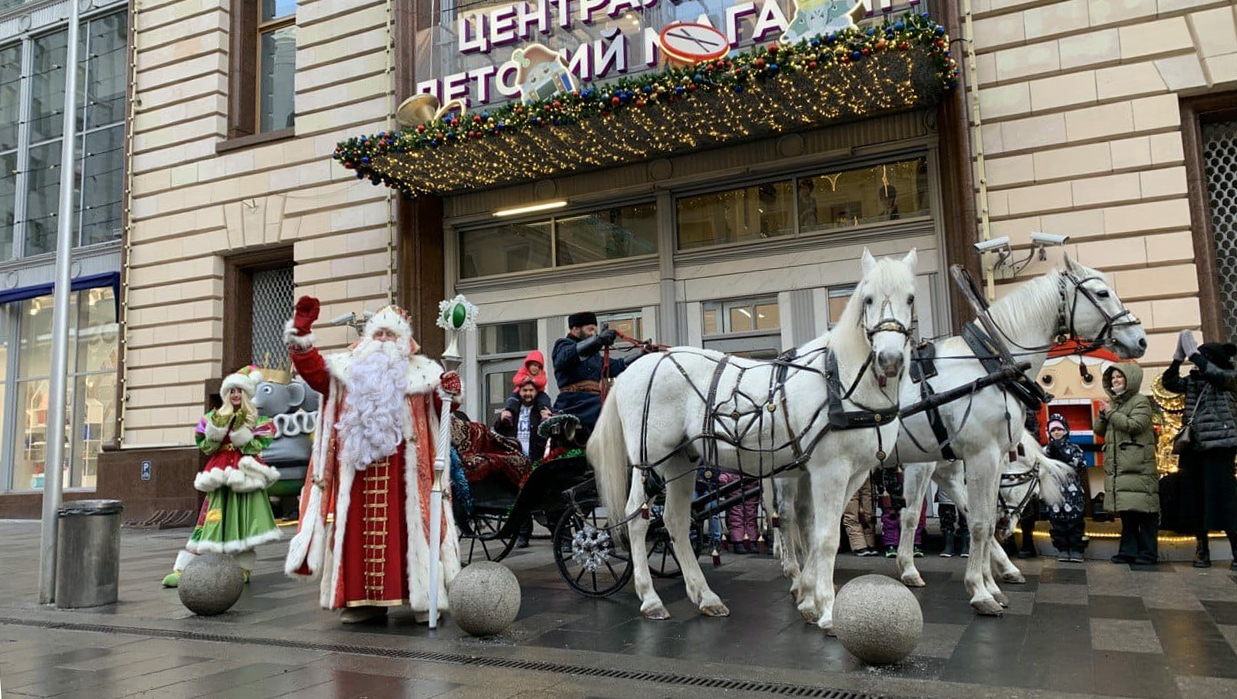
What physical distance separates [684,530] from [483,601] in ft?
5.53

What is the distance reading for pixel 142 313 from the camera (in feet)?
61.4

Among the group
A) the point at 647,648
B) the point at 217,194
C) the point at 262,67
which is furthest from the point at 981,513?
the point at 262,67

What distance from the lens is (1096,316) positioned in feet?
23.4

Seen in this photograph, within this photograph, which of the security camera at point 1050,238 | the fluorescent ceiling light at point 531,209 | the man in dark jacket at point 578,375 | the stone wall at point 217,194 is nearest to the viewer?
Answer: the man in dark jacket at point 578,375

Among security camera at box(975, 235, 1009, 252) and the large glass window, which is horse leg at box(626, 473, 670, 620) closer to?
security camera at box(975, 235, 1009, 252)

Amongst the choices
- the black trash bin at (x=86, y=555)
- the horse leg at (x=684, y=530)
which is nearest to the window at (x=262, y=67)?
the black trash bin at (x=86, y=555)

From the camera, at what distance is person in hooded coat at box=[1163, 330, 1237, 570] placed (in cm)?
843

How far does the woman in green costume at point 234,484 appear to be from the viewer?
8.58 meters

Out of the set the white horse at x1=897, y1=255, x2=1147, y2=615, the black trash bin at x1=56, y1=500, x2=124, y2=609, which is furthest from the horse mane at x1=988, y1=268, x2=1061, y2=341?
the black trash bin at x1=56, y1=500, x2=124, y2=609

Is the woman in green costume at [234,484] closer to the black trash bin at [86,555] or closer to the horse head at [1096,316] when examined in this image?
the black trash bin at [86,555]

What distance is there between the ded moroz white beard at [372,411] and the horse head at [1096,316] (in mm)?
5509

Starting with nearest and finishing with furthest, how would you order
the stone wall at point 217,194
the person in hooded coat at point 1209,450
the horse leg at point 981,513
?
the horse leg at point 981,513 < the person in hooded coat at point 1209,450 < the stone wall at point 217,194

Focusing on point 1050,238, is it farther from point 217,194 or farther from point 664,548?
point 217,194

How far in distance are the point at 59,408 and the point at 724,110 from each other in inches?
350
